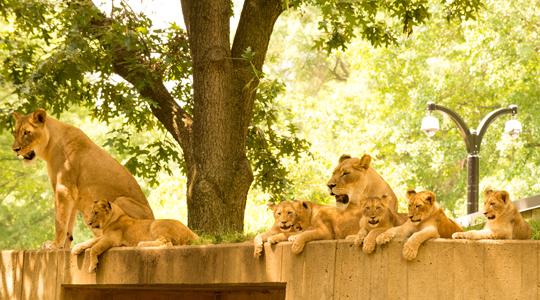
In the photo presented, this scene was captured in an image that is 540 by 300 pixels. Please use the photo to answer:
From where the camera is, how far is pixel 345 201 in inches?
434

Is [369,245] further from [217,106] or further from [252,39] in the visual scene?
[252,39]

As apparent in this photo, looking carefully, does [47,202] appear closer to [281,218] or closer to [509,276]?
[281,218]

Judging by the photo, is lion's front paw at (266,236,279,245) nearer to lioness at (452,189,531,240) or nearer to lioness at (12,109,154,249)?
lioness at (452,189,531,240)

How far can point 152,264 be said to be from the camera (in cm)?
1180

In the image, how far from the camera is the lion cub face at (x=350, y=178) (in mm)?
10812

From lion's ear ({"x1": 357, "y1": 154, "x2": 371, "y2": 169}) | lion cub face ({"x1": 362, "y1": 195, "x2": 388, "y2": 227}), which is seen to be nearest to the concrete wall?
lion cub face ({"x1": 362, "y1": 195, "x2": 388, "y2": 227})

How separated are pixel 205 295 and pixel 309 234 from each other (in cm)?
486

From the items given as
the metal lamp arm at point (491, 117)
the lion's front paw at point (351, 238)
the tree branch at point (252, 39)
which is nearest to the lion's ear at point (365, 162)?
the lion's front paw at point (351, 238)

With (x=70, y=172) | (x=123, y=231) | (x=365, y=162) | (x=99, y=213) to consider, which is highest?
(x=70, y=172)

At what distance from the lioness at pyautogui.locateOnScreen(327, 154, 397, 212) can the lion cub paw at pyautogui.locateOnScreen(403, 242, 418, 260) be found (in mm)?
1644

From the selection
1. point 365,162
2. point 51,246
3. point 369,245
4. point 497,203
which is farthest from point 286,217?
point 51,246

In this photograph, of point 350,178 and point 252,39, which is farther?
point 252,39

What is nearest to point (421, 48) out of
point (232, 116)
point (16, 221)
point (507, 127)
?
point (507, 127)

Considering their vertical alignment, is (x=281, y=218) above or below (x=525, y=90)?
below
